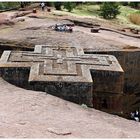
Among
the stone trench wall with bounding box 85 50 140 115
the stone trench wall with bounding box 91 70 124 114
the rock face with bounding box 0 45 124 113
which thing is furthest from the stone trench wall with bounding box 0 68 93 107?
the stone trench wall with bounding box 85 50 140 115

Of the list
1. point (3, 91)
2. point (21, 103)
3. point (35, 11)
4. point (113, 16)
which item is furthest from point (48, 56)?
point (113, 16)

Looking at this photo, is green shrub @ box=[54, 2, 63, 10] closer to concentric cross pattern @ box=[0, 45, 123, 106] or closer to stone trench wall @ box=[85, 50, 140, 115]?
stone trench wall @ box=[85, 50, 140, 115]

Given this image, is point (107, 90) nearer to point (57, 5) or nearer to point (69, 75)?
point (69, 75)

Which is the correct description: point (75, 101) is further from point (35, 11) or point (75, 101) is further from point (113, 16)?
point (113, 16)

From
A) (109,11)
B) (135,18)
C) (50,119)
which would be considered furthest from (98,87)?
(135,18)

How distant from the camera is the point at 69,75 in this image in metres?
9.20

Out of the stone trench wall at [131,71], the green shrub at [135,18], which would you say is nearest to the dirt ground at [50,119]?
the stone trench wall at [131,71]

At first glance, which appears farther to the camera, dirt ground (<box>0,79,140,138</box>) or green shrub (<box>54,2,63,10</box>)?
green shrub (<box>54,2,63,10</box>)

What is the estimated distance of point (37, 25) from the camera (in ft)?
55.8

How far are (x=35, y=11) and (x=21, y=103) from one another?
13.0 metres

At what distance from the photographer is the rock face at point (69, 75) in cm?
880

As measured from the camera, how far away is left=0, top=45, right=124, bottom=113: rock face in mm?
8805

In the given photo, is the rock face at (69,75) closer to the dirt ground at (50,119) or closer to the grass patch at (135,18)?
the dirt ground at (50,119)

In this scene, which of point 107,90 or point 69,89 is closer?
point 69,89
